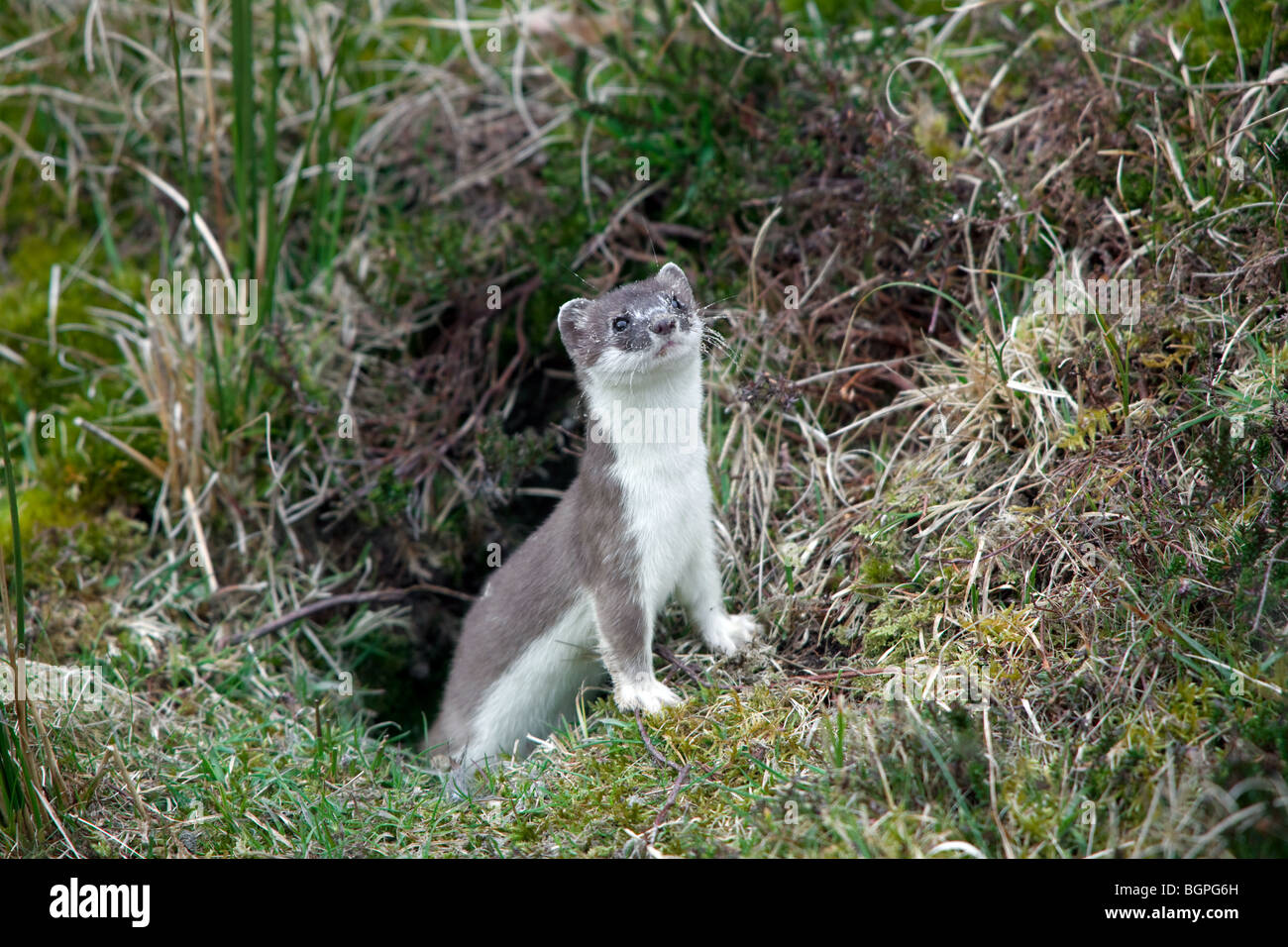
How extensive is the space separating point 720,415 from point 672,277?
1.02 m

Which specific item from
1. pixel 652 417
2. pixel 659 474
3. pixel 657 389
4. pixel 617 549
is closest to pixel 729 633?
pixel 617 549

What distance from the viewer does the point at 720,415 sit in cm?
598

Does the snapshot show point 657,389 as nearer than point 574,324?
Yes

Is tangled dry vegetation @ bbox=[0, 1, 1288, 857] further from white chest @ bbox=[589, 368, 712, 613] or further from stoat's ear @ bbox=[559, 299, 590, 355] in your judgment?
stoat's ear @ bbox=[559, 299, 590, 355]

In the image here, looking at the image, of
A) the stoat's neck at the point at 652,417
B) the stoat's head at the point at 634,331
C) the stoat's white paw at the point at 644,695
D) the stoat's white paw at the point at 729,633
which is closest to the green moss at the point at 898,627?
the stoat's white paw at the point at 729,633

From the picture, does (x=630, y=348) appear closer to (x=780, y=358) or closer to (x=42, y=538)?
(x=780, y=358)

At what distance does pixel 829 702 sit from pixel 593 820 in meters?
1.15

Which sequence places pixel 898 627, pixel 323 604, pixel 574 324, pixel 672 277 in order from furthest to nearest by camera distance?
pixel 323 604 < pixel 672 277 < pixel 574 324 < pixel 898 627

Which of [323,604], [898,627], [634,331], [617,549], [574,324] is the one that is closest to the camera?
[898,627]

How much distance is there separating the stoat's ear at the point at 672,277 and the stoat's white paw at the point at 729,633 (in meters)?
1.70

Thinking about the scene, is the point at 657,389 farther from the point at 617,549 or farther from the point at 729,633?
the point at 729,633

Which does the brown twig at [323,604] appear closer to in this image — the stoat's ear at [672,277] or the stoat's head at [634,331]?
the stoat's head at [634,331]

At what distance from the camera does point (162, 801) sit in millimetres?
4430
